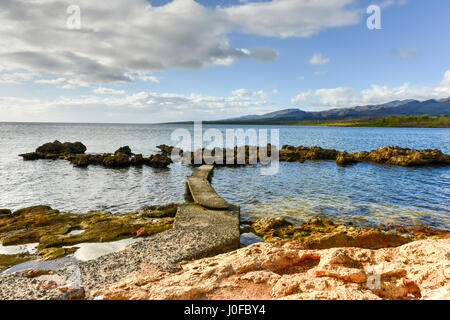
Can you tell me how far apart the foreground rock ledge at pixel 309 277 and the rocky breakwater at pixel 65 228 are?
17.7ft

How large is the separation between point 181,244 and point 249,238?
13.2ft

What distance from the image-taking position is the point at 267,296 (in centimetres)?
624

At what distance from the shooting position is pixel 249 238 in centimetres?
1354

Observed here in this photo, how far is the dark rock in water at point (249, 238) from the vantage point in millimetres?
13070

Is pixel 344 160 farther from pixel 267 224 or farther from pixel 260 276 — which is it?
pixel 260 276

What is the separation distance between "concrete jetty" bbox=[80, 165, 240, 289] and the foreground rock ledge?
88 cm

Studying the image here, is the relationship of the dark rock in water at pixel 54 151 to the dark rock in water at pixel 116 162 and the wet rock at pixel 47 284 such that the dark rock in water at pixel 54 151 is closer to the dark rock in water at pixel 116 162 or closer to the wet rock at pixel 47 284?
the dark rock in water at pixel 116 162

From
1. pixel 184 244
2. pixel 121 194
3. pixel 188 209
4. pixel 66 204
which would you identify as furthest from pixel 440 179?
pixel 66 204

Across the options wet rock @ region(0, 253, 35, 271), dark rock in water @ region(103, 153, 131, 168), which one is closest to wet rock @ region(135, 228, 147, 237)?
wet rock @ region(0, 253, 35, 271)

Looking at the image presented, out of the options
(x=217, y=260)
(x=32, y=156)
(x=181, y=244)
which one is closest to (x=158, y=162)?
(x=32, y=156)

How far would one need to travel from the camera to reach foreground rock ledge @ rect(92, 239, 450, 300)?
6102 millimetres

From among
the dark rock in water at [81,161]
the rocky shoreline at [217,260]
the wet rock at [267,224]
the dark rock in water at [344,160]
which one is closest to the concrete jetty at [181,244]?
the rocky shoreline at [217,260]
